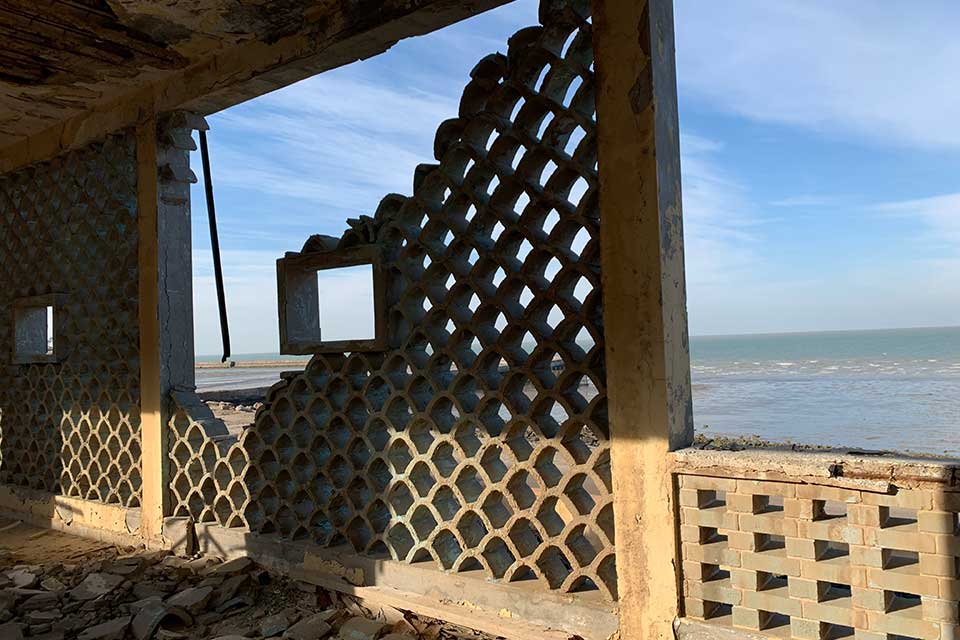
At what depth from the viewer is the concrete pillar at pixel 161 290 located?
489 centimetres

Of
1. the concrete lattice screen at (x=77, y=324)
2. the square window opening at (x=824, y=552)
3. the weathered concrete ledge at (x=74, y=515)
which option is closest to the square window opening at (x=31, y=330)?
the concrete lattice screen at (x=77, y=324)

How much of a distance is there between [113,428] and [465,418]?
10.9 feet

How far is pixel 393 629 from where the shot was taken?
3484 mm

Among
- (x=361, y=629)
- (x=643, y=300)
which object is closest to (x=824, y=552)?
(x=643, y=300)

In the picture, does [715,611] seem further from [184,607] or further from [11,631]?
[11,631]

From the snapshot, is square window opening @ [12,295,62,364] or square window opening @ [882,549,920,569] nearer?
square window opening @ [882,549,920,569]

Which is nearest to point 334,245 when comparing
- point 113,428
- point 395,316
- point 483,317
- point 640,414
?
point 395,316

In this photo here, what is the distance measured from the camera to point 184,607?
3812 millimetres

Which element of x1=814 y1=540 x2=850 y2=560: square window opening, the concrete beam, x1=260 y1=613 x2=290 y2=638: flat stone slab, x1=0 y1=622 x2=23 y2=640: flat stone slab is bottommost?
x1=260 y1=613 x2=290 y2=638: flat stone slab

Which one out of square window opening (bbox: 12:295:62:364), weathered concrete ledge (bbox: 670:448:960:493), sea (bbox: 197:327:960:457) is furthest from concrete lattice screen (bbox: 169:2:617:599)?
sea (bbox: 197:327:960:457)

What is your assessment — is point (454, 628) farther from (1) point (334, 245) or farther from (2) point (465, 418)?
(1) point (334, 245)

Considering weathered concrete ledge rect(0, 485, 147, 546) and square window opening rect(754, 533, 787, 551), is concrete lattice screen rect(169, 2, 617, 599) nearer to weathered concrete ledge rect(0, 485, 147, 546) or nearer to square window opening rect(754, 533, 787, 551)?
square window opening rect(754, 533, 787, 551)

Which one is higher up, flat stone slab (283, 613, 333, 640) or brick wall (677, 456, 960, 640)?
brick wall (677, 456, 960, 640)

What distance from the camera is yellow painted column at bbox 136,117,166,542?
4.89 metres
